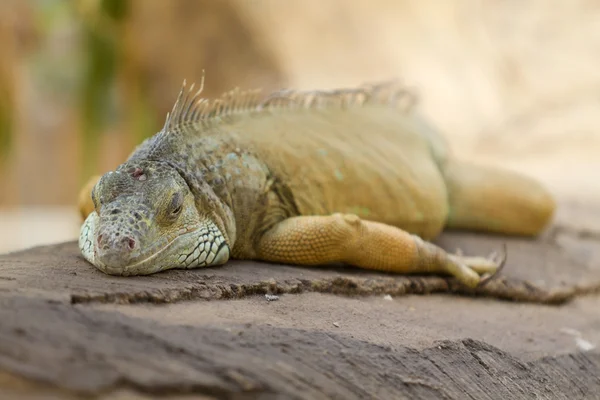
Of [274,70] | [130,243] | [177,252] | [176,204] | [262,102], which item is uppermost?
[274,70]

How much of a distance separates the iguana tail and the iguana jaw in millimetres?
2556

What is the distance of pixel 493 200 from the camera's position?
5.38m

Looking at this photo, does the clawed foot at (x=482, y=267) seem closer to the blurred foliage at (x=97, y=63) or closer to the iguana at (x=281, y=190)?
the iguana at (x=281, y=190)

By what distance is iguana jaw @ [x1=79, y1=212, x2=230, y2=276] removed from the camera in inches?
111

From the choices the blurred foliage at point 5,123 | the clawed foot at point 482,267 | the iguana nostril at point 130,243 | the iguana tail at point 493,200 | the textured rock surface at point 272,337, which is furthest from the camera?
the blurred foliage at point 5,123

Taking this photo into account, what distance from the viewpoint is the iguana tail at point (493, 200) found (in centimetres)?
529

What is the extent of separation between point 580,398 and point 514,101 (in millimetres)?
14081

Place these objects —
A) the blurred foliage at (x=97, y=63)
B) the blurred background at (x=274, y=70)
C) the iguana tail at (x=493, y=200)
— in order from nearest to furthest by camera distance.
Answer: the iguana tail at (x=493, y=200), the blurred background at (x=274, y=70), the blurred foliage at (x=97, y=63)

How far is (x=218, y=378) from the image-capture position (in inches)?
76.0

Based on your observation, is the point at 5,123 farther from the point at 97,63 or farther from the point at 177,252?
the point at 177,252

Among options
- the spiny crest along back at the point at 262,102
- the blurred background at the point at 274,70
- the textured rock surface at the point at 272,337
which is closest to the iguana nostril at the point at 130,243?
the textured rock surface at the point at 272,337

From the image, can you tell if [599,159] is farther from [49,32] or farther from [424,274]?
[49,32]

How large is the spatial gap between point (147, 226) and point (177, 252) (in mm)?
219

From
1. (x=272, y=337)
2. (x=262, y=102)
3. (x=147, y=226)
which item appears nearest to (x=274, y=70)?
(x=262, y=102)
